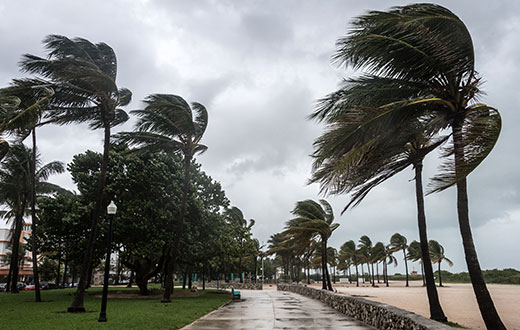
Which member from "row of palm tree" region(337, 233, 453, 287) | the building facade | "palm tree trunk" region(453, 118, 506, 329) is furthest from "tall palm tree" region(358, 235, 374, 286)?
"palm tree trunk" region(453, 118, 506, 329)

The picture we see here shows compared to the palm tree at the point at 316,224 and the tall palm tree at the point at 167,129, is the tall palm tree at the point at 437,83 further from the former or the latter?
the palm tree at the point at 316,224

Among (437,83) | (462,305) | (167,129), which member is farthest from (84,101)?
(462,305)

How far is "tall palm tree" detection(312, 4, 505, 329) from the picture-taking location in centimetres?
773

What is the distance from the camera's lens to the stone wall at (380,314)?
7.93 meters

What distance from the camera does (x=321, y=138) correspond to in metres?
7.75

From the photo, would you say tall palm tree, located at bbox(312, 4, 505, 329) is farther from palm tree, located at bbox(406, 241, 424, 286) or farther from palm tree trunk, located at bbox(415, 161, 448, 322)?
palm tree, located at bbox(406, 241, 424, 286)

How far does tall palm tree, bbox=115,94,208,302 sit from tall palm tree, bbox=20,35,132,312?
3.19m

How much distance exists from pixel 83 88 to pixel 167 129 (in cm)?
654

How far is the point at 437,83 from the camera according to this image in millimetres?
8758

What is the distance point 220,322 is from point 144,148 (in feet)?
38.8

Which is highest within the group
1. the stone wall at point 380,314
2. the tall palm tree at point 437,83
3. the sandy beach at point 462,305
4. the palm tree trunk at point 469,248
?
the tall palm tree at point 437,83

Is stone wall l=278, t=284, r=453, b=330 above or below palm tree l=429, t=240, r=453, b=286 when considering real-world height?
below

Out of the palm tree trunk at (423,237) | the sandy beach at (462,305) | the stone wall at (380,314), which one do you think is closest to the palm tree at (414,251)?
the sandy beach at (462,305)

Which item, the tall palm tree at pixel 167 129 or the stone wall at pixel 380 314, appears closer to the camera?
the stone wall at pixel 380 314
